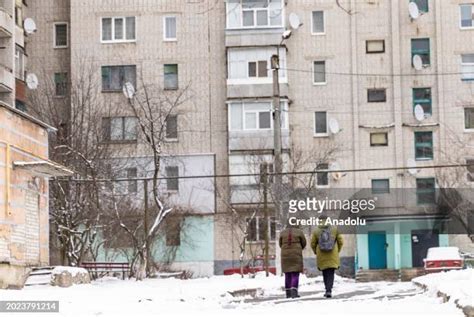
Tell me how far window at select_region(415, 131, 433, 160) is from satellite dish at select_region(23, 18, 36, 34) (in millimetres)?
21319

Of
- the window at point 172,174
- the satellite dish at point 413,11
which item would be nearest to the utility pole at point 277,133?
the window at point 172,174

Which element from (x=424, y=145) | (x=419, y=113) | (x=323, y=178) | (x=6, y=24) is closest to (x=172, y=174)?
(x=323, y=178)

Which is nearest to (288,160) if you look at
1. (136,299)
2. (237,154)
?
(237,154)

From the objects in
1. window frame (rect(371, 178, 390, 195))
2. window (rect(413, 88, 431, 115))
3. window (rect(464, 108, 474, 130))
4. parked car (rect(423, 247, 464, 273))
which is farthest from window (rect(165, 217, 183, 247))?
window (rect(464, 108, 474, 130))

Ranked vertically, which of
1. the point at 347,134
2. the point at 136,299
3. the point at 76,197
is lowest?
the point at 136,299

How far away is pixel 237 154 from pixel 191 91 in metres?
4.43

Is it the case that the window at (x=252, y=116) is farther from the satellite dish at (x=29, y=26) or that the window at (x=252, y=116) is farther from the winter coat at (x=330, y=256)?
the winter coat at (x=330, y=256)

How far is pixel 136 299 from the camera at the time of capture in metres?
18.0

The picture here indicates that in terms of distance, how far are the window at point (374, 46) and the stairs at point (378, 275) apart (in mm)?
11754

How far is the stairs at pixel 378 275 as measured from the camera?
47781 millimetres

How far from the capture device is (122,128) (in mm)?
50594

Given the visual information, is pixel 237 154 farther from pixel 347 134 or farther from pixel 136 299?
pixel 136 299

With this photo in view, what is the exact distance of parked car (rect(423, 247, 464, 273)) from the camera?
1519 inches

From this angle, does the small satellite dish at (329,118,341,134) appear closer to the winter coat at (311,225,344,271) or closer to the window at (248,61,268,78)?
the window at (248,61,268,78)
